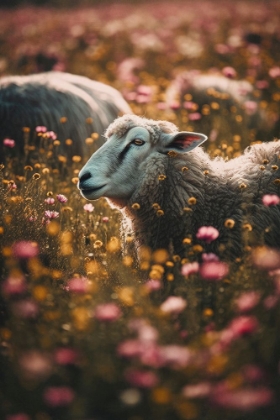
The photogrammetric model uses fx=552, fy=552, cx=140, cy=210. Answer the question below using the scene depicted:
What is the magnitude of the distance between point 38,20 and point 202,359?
15.8 metres

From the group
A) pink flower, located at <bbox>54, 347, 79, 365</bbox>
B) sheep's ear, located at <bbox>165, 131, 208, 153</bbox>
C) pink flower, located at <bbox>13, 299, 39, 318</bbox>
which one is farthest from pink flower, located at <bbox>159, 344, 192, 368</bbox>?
sheep's ear, located at <bbox>165, 131, 208, 153</bbox>

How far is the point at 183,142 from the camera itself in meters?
3.64

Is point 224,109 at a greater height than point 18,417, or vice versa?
point 18,417

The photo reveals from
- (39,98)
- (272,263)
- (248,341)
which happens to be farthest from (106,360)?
(39,98)

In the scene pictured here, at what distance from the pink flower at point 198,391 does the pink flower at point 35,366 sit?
517 mm

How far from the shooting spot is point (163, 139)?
3.67 metres

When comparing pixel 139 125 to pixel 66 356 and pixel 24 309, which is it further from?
pixel 66 356

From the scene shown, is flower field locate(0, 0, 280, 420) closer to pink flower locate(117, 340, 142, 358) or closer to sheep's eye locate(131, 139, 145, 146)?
pink flower locate(117, 340, 142, 358)

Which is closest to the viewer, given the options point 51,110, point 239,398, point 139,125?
point 239,398

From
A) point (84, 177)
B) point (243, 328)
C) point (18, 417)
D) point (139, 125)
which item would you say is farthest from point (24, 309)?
point (139, 125)

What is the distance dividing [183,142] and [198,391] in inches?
78.7

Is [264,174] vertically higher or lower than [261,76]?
higher

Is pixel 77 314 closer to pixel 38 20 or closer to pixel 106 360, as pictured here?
pixel 106 360

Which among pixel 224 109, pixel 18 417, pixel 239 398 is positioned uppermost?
pixel 239 398
